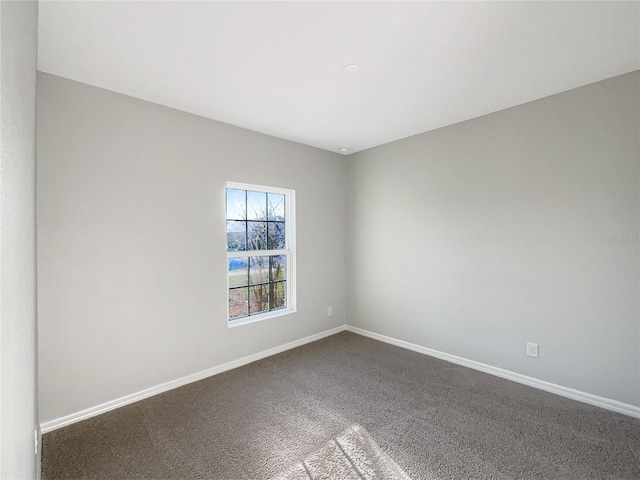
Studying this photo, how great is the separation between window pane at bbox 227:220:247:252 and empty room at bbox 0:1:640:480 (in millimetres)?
27

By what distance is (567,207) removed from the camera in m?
2.51

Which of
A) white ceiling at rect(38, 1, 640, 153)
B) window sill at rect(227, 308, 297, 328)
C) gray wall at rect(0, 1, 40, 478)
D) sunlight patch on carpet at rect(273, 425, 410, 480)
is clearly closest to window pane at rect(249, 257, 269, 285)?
window sill at rect(227, 308, 297, 328)

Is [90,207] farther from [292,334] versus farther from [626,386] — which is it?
[626,386]

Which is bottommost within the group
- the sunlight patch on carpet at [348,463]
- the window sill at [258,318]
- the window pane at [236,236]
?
the sunlight patch on carpet at [348,463]

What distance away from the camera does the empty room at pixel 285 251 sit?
173 centimetres

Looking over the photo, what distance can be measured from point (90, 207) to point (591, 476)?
12.1 feet

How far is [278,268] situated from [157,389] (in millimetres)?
1684

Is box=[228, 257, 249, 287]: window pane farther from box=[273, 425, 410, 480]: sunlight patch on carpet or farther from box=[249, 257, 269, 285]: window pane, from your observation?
box=[273, 425, 410, 480]: sunlight patch on carpet

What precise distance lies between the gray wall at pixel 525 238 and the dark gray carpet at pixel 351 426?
1.41 feet

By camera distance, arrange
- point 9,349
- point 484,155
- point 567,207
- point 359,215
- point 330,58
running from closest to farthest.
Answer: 1. point 9,349
2. point 330,58
3. point 567,207
4. point 484,155
5. point 359,215

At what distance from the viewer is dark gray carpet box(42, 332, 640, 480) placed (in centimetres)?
177

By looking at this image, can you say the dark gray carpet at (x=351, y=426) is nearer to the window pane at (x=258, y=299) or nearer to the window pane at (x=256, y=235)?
the window pane at (x=258, y=299)

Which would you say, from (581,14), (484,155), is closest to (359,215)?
(484,155)

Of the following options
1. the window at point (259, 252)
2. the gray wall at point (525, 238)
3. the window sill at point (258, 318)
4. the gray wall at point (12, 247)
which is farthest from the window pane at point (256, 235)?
the gray wall at point (12, 247)
